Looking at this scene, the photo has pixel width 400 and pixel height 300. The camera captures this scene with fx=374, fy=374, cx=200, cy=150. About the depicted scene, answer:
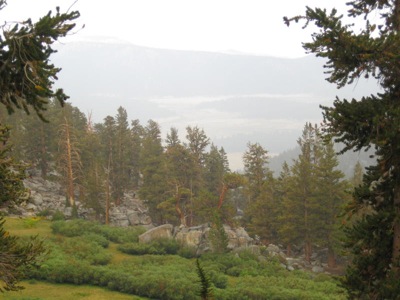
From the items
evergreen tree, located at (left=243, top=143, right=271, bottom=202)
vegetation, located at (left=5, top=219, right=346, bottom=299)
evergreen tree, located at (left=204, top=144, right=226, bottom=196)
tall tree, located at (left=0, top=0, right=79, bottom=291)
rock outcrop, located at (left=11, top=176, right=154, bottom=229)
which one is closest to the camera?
tall tree, located at (left=0, top=0, right=79, bottom=291)

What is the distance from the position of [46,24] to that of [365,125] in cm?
688

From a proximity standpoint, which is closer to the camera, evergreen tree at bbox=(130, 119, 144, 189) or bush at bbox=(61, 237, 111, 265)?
bush at bbox=(61, 237, 111, 265)

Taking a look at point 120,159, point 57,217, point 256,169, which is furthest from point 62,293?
point 256,169

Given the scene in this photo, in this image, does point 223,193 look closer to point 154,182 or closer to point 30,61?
point 154,182

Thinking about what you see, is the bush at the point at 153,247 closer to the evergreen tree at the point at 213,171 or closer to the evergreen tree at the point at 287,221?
the evergreen tree at the point at 287,221

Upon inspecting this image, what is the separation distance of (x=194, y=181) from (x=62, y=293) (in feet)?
103

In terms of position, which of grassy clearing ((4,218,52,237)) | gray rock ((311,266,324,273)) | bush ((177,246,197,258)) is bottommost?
gray rock ((311,266,324,273))

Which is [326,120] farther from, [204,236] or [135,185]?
[135,185]

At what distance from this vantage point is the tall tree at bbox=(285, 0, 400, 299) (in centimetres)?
828

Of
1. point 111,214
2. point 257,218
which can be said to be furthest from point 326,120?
point 111,214

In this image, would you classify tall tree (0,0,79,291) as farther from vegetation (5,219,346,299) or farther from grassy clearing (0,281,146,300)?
grassy clearing (0,281,146,300)

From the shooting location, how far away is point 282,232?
147 feet

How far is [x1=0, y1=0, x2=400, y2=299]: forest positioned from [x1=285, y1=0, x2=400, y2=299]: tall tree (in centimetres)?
3

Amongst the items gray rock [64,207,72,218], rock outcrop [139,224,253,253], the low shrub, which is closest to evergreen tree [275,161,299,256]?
rock outcrop [139,224,253,253]
